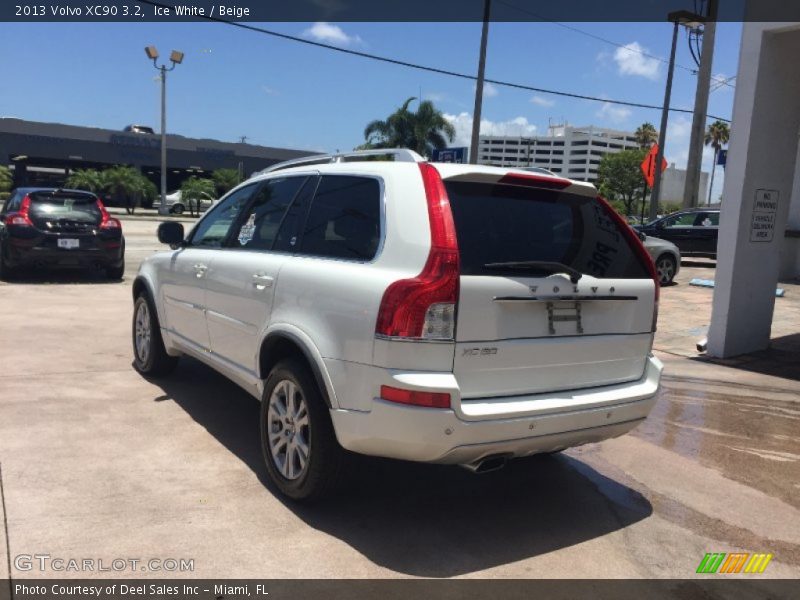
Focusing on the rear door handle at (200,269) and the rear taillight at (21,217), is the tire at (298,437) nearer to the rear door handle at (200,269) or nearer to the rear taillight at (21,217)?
the rear door handle at (200,269)

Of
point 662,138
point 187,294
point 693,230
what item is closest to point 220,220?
point 187,294

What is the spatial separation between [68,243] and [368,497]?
886 cm

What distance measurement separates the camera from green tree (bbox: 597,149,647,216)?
70.6 meters

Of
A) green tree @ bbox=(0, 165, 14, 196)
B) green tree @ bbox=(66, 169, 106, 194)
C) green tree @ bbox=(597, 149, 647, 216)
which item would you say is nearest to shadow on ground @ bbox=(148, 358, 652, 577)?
green tree @ bbox=(0, 165, 14, 196)

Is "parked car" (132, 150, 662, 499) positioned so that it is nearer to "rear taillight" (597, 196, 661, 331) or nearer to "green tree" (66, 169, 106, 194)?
"rear taillight" (597, 196, 661, 331)

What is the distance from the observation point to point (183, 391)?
5566 millimetres

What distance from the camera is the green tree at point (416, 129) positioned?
34.8 m

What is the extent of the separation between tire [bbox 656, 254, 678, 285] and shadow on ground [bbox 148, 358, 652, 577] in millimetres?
11115

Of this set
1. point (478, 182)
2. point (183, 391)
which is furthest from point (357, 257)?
point (183, 391)

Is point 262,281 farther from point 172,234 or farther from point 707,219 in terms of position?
point 707,219

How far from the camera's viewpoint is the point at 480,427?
2996mm

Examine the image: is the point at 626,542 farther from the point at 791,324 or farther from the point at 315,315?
the point at 791,324

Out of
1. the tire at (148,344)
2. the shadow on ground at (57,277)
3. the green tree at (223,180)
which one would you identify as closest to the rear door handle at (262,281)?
the tire at (148,344)
